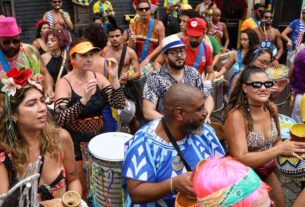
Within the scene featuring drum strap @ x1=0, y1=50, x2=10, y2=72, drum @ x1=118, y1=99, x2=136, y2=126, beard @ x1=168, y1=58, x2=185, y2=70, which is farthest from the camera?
drum @ x1=118, y1=99, x2=136, y2=126

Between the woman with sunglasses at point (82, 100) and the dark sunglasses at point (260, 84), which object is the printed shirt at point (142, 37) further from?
the dark sunglasses at point (260, 84)

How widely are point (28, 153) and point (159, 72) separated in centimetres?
188

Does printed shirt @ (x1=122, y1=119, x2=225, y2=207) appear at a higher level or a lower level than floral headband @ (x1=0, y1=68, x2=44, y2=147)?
lower

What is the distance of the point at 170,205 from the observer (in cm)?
Result: 256

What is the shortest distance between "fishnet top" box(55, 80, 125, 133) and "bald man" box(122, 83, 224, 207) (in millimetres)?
1250

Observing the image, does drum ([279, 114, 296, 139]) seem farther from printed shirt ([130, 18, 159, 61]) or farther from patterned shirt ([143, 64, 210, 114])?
printed shirt ([130, 18, 159, 61])

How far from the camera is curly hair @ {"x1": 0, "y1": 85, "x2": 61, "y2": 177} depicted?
2.46 meters

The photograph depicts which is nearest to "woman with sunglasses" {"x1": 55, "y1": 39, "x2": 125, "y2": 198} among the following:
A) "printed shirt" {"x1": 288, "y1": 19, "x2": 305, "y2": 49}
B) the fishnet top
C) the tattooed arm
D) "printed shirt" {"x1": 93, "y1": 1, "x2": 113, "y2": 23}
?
the fishnet top

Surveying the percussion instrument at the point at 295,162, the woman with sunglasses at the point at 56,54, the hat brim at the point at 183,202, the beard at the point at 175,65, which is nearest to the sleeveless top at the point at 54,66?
the woman with sunglasses at the point at 56,54

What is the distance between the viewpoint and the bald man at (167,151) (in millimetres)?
2406

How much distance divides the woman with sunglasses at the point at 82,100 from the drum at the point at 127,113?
684mm

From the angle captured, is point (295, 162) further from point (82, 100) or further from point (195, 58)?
point (195, 58)

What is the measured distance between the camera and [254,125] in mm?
3215

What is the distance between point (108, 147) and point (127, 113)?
146cm
